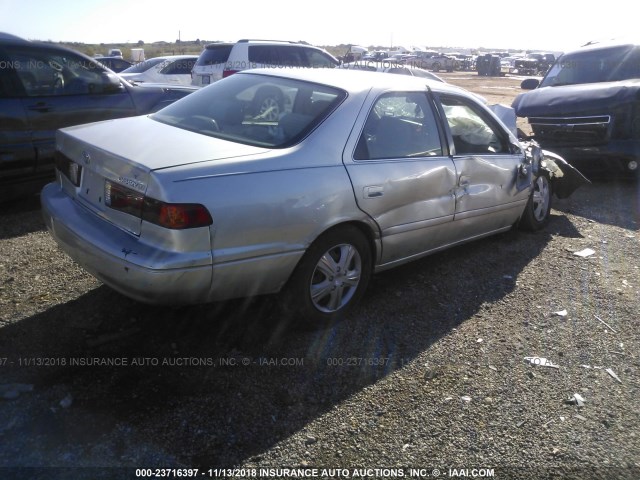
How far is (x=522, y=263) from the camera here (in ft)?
17.3

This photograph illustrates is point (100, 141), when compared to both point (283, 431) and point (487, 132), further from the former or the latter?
point (487, 132)

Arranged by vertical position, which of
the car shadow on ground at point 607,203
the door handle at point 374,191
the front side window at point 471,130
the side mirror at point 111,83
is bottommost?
the car shadow on ground at point 607,203

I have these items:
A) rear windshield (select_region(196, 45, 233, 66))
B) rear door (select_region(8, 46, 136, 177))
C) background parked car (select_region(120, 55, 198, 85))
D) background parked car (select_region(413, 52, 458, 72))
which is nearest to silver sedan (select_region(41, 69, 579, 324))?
rear door (select_region(8, 46, 136, 177))

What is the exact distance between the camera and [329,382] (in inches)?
129

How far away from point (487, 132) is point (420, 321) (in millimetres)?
1974

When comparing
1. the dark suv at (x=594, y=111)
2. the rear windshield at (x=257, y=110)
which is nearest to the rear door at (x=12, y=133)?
the rear windshield at (x=257, y=110)

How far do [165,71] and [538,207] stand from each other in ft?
43.3

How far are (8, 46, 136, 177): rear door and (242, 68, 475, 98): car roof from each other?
253cm

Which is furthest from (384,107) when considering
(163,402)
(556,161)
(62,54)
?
(62,54)

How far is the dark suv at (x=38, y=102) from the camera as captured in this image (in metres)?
5.70

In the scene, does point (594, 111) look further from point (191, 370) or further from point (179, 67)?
point (179, 67)

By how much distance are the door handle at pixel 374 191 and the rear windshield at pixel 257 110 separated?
1.74ft

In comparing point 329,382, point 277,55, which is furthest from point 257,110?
point 277,55

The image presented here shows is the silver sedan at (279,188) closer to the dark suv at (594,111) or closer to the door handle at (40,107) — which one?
the door handle at (40,107)
